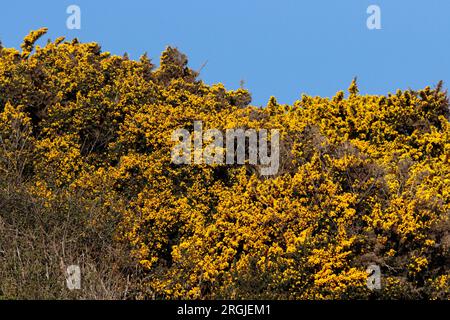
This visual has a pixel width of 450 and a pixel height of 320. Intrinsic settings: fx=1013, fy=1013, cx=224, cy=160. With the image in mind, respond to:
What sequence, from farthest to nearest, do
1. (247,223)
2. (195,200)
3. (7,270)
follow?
1. (195,200)
2. (247,223)
3. (7,270)

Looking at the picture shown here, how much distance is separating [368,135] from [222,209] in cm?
726

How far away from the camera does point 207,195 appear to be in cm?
2548

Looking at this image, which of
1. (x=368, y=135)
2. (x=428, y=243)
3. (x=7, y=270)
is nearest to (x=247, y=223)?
(x=428, y=243)

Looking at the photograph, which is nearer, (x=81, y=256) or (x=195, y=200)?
(x=81, y=256)

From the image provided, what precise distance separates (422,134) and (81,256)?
11.7 meters

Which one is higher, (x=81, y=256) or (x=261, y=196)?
(x=261, y=196)

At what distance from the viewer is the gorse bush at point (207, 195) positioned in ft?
70.0

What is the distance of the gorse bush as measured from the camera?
21.3 meters

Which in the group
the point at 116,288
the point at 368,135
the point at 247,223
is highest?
the point at 368,135

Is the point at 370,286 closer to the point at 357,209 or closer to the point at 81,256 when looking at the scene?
the point at 357,209

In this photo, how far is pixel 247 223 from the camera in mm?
22656

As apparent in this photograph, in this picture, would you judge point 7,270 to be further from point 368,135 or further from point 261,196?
point 368,135

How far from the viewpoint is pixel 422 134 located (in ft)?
96.1

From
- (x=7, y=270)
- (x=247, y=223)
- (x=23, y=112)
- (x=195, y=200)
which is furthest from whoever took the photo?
(x=23, y=112)
